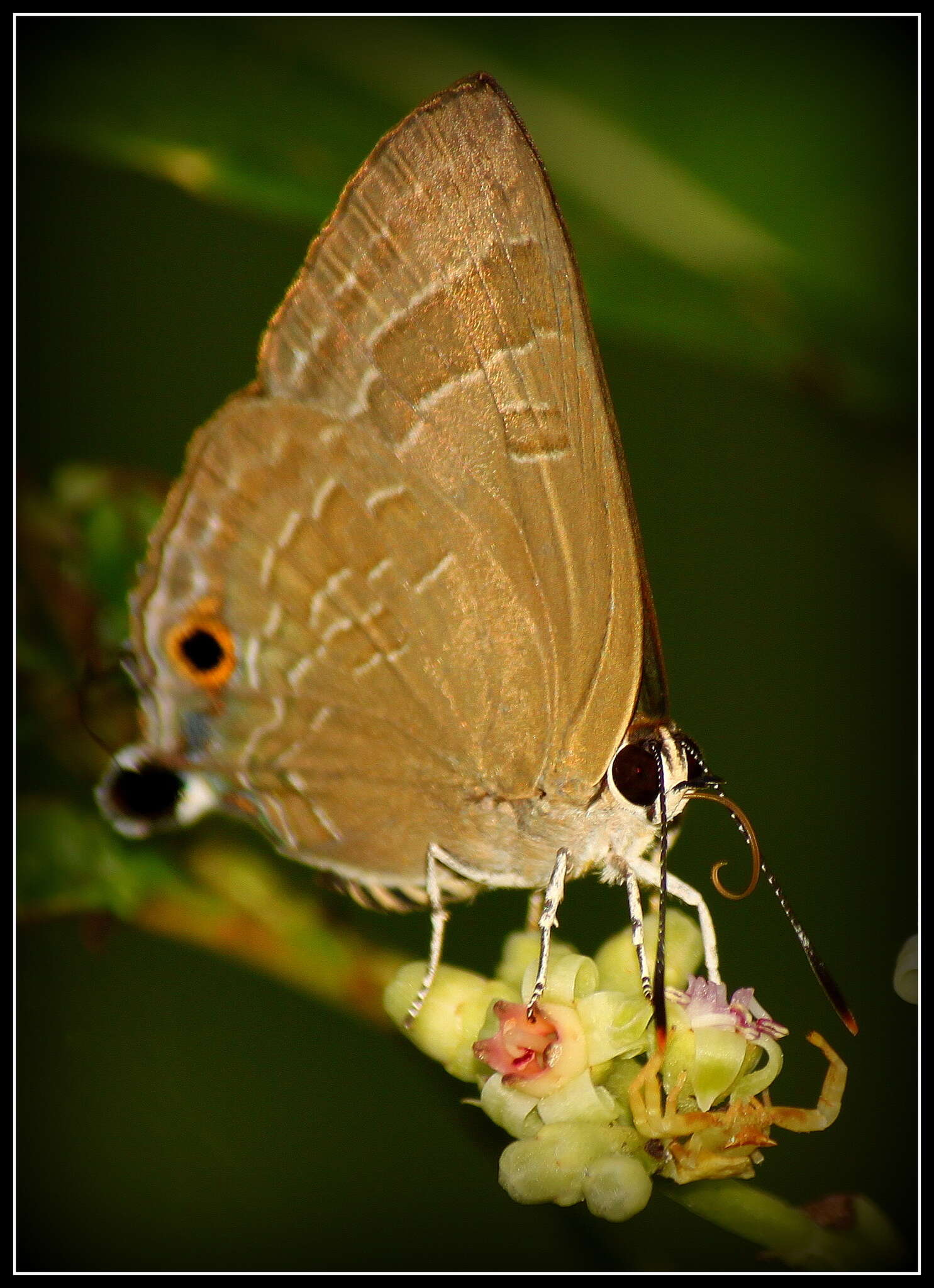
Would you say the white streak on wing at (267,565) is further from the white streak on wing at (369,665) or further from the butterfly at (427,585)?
the white streak on wing at (369,665)

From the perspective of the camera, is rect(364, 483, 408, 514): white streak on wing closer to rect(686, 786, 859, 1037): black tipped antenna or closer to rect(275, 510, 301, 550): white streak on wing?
rect(275, 510, 301, 550): white streak on wing

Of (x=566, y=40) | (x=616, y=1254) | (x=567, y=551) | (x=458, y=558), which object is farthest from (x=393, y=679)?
(x=566, y=40)

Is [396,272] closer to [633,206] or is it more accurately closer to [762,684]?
[633,206]

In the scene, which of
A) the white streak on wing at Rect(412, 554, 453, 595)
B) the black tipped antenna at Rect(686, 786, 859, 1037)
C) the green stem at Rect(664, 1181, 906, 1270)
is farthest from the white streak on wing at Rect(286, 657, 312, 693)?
the green stem at Rect(664, 1181, 906, 1270)

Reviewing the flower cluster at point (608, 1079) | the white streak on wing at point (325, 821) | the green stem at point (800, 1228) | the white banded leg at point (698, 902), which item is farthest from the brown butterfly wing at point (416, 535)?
the green stem at point (800, 1228)

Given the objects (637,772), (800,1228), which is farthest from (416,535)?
(800,1228)

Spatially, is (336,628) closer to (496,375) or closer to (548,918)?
(496,375)
